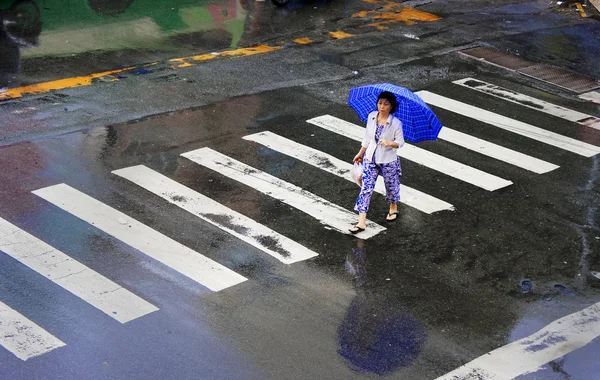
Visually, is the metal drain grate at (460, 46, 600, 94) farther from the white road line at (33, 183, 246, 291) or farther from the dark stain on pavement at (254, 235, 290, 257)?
the white road line at (33, 183, 246, 291)

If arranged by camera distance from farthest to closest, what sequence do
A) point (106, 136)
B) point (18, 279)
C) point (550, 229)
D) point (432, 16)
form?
point (432, 16) → point (106, 136) → point (550, 229) → point (18, 279)

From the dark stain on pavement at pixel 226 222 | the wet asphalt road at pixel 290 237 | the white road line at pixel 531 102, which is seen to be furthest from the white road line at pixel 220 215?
the white road line at pixel 531 102

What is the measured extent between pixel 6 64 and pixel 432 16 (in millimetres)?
9353

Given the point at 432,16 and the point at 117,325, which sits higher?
the point at 432,16

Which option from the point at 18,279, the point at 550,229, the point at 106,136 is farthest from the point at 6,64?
the point at 550,229

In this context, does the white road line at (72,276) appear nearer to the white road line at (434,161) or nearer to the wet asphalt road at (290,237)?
the wet asphalt road at (290,237)

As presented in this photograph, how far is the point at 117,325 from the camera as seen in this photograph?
8227 millimetres

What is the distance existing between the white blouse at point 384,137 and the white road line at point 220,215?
4.51 ft

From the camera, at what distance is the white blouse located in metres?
10.1

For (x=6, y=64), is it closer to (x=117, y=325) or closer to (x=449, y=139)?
(x=449, y=139)

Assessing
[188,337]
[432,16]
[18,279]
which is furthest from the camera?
[432,16]

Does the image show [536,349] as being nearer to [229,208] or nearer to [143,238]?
[229,208]

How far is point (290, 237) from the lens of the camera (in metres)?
10.2

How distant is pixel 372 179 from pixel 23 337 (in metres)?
4.29
